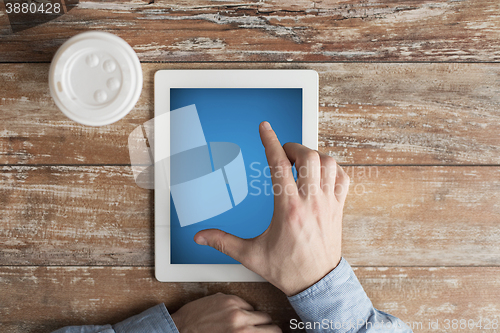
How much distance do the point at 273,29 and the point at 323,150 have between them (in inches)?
10.4

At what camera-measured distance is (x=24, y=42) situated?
619 mm

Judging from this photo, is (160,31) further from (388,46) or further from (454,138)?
(454,138)

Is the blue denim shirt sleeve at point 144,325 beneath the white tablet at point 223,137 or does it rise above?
beneath

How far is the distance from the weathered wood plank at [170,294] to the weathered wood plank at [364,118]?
23cm

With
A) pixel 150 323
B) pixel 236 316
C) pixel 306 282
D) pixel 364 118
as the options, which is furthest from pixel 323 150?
pixel 150 323

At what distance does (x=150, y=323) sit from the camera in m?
0.59

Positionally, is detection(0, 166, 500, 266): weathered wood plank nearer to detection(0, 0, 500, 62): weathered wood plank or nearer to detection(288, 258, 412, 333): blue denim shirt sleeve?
detection(288, 258, 412, 333): blue denim shirt sleeve

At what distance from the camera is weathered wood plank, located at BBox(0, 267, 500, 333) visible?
634 mm

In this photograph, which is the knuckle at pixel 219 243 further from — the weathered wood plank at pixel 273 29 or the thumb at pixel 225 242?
the weathered wood plank at pixel 273 29

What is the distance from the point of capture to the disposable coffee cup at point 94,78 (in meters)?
0.54

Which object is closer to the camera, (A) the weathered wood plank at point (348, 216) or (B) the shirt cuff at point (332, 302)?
(B) the shirt cuff at point (332, 302)

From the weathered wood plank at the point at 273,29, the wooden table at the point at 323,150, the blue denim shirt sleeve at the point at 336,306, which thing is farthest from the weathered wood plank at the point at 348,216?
the weathered wood plank at the point at 273,29

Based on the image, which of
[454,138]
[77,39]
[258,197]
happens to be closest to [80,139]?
[77,39]

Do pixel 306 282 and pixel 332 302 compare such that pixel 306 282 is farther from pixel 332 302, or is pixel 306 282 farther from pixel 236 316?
pixel 236 316
